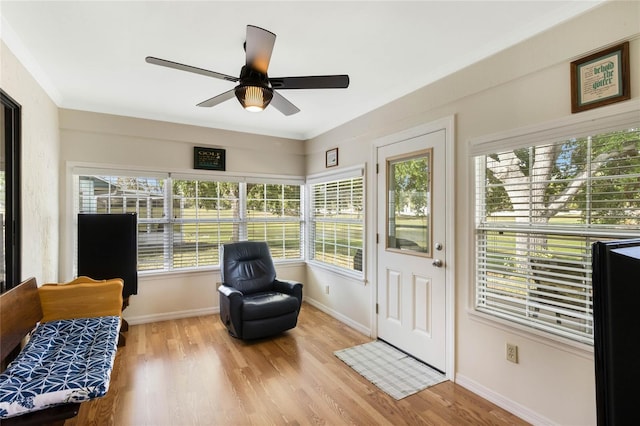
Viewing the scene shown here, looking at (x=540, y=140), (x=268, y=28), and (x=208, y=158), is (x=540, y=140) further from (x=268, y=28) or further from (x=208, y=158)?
(x=208, y=158)

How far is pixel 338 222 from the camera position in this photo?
4145 mm

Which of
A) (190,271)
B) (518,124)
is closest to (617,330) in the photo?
(518,124)

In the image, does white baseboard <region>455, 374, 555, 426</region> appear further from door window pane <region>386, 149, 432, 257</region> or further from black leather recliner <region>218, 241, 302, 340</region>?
black leather recliner <region>218, 241, 302, 340</region>

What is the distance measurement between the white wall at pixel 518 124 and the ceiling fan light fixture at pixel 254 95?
4.78 feet

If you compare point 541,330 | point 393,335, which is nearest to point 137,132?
point 393,335

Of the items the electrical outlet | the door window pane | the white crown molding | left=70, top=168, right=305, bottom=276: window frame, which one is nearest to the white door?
the door window pane

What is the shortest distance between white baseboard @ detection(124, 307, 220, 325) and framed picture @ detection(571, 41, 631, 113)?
4182mm

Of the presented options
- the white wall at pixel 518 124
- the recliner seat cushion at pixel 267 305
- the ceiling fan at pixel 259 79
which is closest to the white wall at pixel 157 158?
the recliner seat cushion at pixel 267 305

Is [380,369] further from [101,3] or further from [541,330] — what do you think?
[101,3]

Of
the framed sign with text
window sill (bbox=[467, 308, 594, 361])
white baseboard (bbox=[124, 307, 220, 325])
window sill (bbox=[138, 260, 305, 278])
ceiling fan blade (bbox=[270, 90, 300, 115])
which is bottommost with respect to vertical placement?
white baseboard (bbox=[124, 307, 220, 325])

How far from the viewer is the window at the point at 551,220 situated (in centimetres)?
172

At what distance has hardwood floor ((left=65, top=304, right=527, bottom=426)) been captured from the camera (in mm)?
2100

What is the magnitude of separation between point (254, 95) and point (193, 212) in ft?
8.26

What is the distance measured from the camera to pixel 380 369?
274 centimetres
